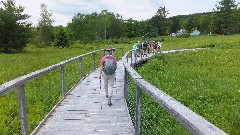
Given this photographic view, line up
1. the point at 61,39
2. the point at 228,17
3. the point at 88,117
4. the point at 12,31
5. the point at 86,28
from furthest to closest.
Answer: the point at 228,17, the point at 86,28, the point at 61,39, the point at 12,31, the point at 88,117

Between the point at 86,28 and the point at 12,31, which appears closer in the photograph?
the point at 12,31

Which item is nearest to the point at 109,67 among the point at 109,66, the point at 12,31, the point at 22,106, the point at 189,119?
the point at 109,66

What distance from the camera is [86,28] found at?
73.2m

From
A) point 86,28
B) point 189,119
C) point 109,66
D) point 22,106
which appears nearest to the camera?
point 189,119

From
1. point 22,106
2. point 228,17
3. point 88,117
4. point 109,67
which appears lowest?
point 88,117

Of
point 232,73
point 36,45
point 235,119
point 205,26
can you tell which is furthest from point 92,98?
point 205,26

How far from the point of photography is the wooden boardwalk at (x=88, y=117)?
18.6 feet

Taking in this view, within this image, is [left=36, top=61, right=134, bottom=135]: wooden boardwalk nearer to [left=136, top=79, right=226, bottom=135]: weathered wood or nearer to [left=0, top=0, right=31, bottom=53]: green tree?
[left=136, top=79, right=226, bottom=135]: weathered wood

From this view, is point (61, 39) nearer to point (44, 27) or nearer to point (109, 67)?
point (44, 27)

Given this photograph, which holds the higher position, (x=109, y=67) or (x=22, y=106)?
(x=109, y=67)

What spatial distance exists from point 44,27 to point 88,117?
57.3 meters

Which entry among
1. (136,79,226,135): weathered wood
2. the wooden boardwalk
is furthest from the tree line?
(136,79,226,135): weathered wood

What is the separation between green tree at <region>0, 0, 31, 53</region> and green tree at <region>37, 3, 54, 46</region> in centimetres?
1732

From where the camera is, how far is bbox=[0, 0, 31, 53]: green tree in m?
42.2
